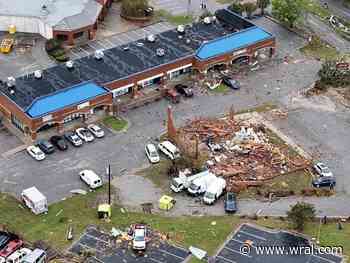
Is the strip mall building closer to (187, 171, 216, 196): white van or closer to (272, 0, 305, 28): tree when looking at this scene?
(272, 0, 305, 28): tree

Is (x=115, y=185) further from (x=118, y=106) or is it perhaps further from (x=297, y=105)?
(x=297, y=105)

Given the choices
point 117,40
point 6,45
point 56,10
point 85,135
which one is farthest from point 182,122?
point 56,10

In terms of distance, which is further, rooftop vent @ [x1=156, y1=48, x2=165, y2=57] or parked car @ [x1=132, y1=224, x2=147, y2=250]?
rooftop vent @ [x1=156, y1=48, x2=165, y2=57]

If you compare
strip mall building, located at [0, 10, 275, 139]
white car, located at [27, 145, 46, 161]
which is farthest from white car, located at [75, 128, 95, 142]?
white car, located at [27, 145, 46, 161]

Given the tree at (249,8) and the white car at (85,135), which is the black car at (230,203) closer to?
the white car at (85,135)

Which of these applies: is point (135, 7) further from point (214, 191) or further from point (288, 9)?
point (214, 191)

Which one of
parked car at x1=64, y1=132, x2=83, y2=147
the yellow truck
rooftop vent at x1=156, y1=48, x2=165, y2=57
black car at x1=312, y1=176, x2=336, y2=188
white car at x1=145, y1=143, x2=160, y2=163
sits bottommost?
the yellow truck

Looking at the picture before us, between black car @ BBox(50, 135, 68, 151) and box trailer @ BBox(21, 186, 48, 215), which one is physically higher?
box trailer @ BBox(21, 186, 48, 215)

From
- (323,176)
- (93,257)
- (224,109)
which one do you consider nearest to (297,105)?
(224,109)
